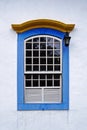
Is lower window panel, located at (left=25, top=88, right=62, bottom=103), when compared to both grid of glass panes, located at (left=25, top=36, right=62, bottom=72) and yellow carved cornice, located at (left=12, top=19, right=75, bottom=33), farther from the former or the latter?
yellow carved cornice, located at (left=12, top=19, right=75, bottom=33)

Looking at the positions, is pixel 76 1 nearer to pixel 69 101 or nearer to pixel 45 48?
pixel 45 48

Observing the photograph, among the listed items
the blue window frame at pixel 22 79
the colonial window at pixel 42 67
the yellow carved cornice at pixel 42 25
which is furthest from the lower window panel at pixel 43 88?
the yellow carved cornice at pixel 42 25

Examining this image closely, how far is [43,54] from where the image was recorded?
8.77m

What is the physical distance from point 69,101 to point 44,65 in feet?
4.04

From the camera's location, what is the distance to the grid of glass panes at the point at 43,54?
28.7 feet

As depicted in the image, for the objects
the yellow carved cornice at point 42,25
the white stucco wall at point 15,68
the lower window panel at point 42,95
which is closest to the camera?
the yellow carved cornice at point 42,25

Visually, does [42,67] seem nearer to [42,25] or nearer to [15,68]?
[15,68]

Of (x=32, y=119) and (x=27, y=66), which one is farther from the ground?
(x=27, y=66)

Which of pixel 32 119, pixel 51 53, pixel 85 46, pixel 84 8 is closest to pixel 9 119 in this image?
pixel 32 119

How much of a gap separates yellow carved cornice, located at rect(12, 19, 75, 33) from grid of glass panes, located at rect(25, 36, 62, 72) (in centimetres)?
32

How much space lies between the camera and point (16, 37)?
866 cm

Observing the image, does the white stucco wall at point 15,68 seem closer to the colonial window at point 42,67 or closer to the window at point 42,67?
the colonial window at point 42,67

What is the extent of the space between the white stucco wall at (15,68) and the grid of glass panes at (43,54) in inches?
14.6

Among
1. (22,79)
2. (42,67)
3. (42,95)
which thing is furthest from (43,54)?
(42,95)
